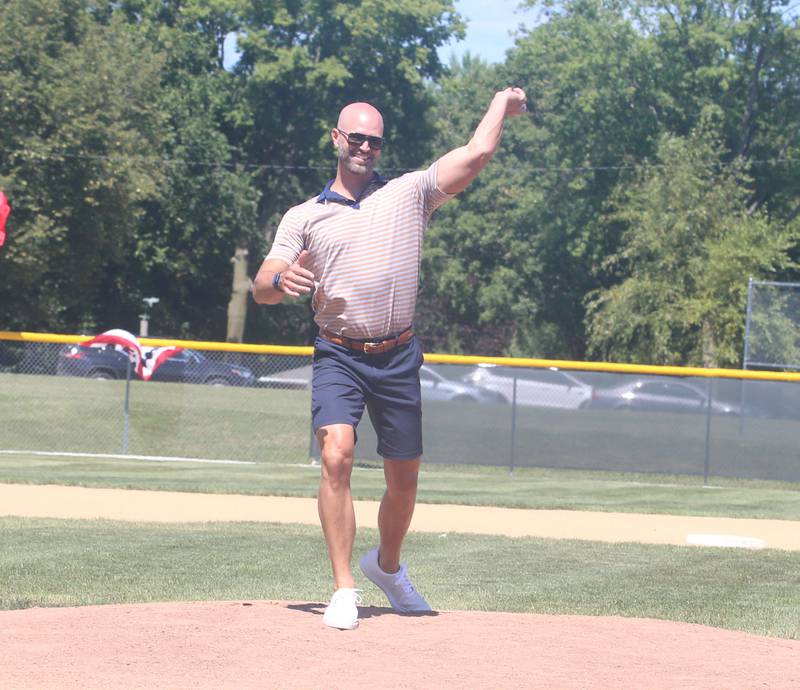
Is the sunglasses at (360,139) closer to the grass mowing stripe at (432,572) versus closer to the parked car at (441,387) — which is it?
the grass mowing stripe at (432,572)

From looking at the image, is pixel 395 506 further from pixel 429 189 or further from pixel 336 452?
pixel 429 189

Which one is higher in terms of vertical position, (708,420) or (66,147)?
(66,147)

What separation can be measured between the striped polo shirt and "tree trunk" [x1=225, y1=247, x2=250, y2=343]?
4288 cm

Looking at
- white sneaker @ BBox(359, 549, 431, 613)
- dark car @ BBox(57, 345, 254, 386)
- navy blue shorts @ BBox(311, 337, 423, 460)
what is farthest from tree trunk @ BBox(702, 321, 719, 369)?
navy blue shorts @ BBox(311, 337, 423, 460)

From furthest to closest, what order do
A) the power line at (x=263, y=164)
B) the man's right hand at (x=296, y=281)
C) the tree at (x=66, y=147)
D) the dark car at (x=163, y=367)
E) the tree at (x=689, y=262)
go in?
the tree at (x=689, y=262)
the power line at (x=263, y=164)
the tree at (x=66, y=147)
the dark car at (x=163, y=367)
the man's right hand at (x=296, y=281)

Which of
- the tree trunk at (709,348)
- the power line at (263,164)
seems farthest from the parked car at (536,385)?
the power line at (263,164)

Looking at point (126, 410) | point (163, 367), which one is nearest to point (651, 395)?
point (163, 367)

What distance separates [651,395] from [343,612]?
12.9 m

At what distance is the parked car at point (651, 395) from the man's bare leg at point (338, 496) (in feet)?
40.7

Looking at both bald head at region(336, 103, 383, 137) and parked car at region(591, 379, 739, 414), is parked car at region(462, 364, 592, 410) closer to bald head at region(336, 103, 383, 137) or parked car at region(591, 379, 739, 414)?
parked car at region(591, 379, 739, 414)

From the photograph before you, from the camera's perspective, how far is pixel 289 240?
18.2 ft

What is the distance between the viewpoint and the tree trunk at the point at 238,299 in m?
48.5

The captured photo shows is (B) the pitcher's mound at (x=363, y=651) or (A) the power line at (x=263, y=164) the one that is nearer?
(B) the pitcher's mound at (x=363, y=651)

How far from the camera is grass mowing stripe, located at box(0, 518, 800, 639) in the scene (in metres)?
7.07
